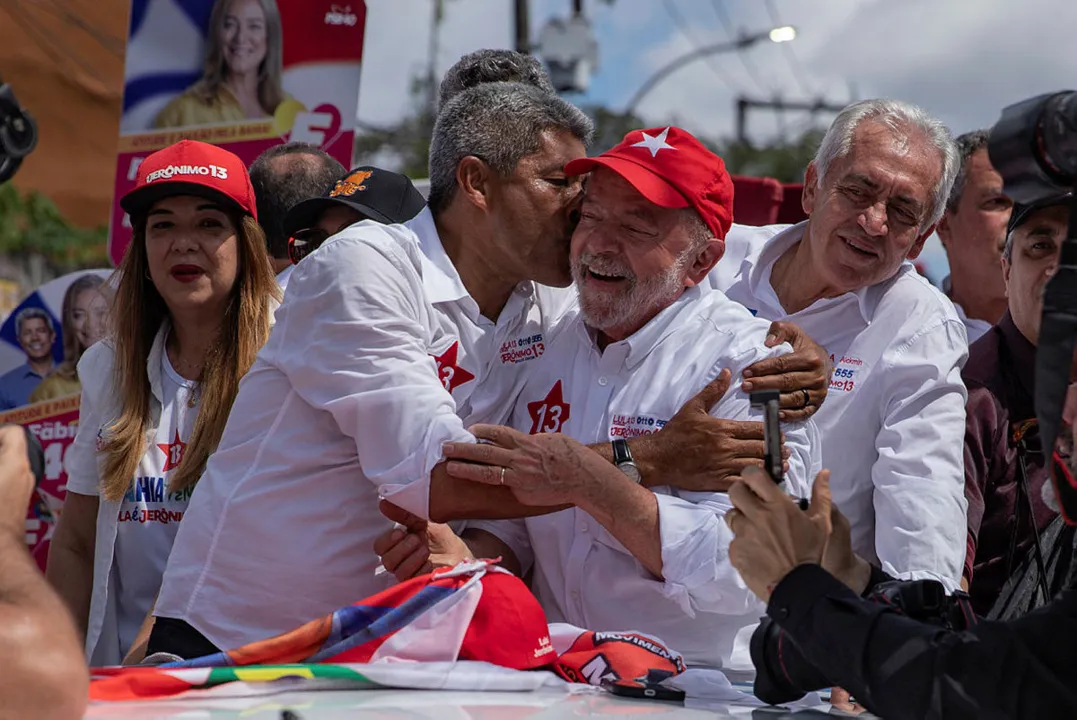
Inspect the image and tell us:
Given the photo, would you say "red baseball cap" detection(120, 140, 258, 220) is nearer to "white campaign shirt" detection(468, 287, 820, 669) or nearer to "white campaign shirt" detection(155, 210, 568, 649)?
"white campaign shirt" detection(155, 210, 568, 649)

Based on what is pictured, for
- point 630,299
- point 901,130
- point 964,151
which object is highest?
point 964,151

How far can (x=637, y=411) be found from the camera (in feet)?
12.2

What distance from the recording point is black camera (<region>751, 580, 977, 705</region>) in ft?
8.47

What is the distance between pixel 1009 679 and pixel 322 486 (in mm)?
1853

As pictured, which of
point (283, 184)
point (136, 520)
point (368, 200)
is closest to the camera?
point (136, 520)

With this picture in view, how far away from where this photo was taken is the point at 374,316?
3430 millimetres

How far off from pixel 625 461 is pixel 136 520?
157 centimetres

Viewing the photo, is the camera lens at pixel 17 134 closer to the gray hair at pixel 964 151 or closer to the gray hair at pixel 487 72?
the gray hair at pixel 487 72

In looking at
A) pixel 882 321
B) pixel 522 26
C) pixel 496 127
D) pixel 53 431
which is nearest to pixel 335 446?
pixel 496 127

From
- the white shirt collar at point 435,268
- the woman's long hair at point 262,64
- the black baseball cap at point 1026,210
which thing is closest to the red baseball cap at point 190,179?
the white shirt collar at point 435,268

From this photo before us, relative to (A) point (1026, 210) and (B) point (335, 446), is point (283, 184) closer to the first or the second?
(B) point (335, 446)

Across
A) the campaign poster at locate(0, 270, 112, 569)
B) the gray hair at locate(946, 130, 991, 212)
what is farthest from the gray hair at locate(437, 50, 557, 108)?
the campaign poster at locate(0, 270, 112, 569)

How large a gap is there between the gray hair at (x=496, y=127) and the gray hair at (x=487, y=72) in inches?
47.3

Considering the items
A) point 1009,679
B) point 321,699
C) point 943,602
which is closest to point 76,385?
point 321,699
